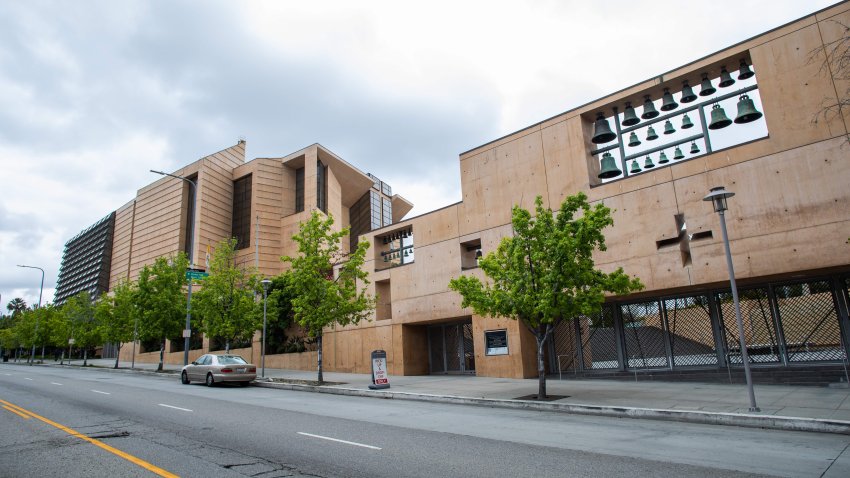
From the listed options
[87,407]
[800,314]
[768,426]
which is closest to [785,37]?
[800,314]

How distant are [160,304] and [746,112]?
31.2 metres

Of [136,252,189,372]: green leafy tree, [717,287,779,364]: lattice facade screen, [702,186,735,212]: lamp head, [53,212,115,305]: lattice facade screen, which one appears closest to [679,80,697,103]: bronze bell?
[702,186,735,212]: lamp head

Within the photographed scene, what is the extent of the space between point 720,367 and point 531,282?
27.1 ft

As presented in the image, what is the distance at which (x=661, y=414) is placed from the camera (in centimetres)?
1101

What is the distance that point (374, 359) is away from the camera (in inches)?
712

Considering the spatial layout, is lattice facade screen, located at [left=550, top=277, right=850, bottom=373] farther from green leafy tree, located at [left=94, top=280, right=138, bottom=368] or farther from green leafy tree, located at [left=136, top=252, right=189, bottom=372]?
green leafy tree, located at [left=94, top=280, right=138, bottom=368]

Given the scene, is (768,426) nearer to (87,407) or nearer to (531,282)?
(531,282)

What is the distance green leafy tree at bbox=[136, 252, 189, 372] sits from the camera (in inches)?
1217

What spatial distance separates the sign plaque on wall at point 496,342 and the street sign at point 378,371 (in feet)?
16.6

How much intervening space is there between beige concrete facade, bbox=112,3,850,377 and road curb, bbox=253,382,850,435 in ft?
20.2

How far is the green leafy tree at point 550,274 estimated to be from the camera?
13.8 m

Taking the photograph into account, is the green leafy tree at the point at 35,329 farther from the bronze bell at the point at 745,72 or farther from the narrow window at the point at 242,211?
the bronze bell at the point at 745,72

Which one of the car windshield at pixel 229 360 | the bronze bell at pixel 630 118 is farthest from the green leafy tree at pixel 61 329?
the bronze bell at pixel 630 118

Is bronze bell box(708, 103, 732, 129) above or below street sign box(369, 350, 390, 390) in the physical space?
above
